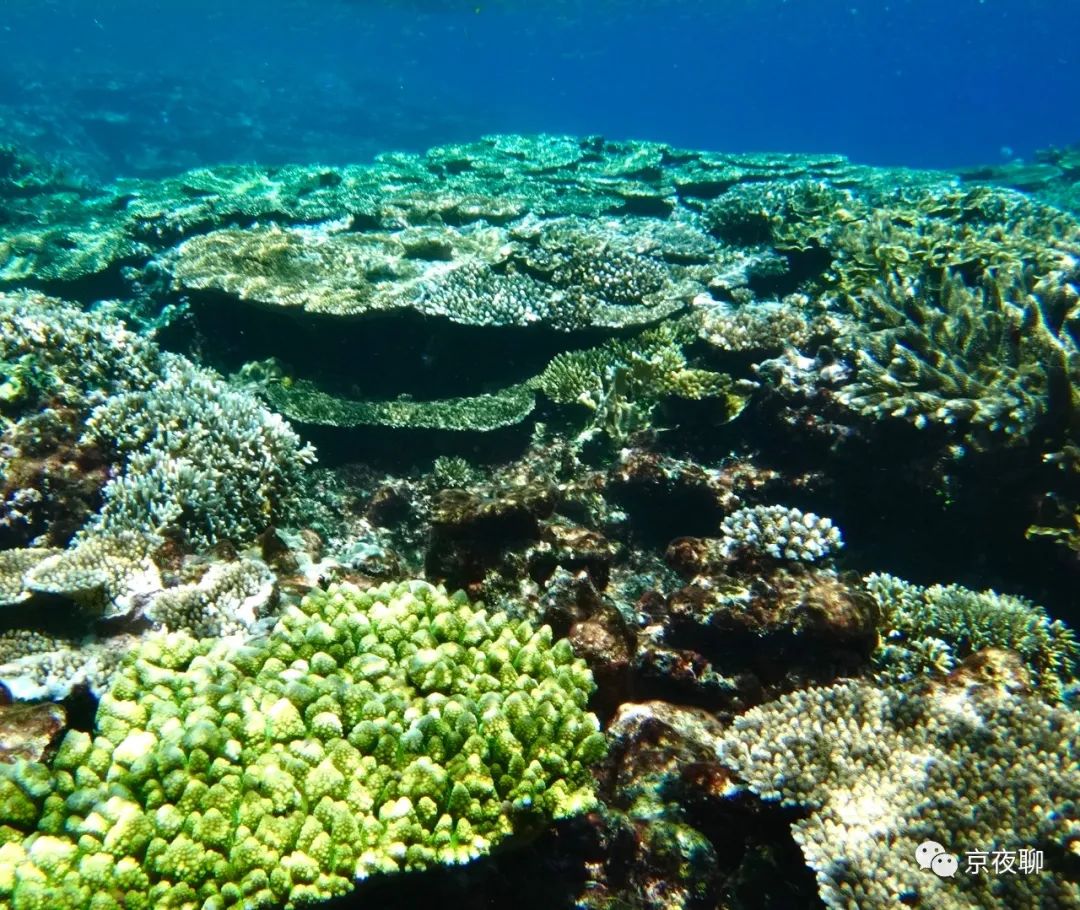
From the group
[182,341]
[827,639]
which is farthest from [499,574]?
[182,341]

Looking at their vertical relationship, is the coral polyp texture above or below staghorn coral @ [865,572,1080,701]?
below

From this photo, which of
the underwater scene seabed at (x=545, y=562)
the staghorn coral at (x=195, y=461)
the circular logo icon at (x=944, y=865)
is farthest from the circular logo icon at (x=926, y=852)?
the staghorn coral at (x=195, y=461)

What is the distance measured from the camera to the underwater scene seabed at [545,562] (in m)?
2.79

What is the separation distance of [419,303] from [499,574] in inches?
171

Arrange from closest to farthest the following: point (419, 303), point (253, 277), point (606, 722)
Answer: point (606, 722) < point (419, 303) < point (253, 277)

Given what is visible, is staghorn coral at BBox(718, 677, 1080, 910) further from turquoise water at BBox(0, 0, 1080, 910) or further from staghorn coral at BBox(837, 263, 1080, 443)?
staghorn coral at BBox(837, 263, 1080, 443)

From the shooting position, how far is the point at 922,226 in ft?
34.4

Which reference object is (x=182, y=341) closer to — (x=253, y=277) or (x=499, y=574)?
(x=253, y=277)

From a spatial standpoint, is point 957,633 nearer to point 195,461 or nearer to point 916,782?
point 916,782

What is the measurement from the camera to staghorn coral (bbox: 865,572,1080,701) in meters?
4.75

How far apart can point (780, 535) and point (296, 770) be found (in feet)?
13.8

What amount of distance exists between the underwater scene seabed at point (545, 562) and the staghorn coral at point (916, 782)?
0.06 ft

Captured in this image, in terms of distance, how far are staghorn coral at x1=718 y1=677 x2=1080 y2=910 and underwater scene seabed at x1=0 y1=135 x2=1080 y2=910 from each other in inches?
0.7

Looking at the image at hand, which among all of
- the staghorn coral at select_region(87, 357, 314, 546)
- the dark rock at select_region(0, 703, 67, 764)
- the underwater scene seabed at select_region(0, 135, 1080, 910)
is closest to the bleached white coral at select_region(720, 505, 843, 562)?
the underwater scene seabed at select_region(0, 135, 1080, 910)
